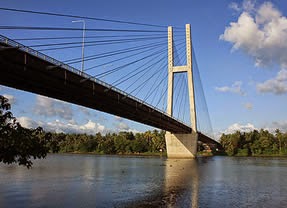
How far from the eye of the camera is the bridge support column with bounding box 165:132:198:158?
90000 millimetres

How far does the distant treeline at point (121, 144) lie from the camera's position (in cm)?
14712

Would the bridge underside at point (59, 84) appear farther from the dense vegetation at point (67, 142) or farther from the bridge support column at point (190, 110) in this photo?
the bridge support column at point (190, 110)

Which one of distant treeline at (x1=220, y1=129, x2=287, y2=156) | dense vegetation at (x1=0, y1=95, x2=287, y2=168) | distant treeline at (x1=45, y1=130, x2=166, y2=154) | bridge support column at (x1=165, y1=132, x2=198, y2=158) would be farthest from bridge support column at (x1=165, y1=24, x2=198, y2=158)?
distant treeline at (x1=220, y1=129, x2=287, y2=156)

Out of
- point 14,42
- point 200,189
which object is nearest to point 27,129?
point 14,42

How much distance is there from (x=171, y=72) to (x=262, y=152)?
76.3 meters

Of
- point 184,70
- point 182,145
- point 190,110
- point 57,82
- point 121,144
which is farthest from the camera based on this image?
point 121,144

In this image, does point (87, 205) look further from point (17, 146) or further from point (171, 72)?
point (171, 72)

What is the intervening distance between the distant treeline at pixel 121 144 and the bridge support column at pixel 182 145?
167 ft

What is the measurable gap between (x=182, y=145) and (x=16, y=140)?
81.1m

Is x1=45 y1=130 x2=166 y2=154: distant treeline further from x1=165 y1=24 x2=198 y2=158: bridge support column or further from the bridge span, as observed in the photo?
the bridge span

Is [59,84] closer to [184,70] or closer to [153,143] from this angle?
[184,70]

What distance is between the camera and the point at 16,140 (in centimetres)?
1245

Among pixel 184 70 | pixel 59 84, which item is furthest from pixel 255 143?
pixel 59 84

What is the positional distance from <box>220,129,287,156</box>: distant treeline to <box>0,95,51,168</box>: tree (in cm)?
13622
